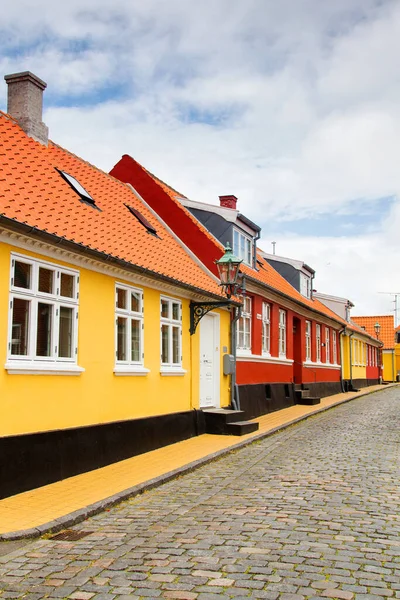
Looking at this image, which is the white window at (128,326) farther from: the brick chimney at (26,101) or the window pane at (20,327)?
the brick chimney at (26,101)

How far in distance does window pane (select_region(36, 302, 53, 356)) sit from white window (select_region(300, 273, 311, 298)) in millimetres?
19221

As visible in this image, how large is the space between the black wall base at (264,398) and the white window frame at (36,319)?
28.0ft

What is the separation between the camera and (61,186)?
11758 millimetres

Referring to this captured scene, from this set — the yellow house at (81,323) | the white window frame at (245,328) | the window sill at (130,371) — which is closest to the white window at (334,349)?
the white window frame at (245,328)

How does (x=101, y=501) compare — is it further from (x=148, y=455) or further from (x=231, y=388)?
(x=231, y=388)

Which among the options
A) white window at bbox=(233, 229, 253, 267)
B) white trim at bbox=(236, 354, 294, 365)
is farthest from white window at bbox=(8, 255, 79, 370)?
white window at bbox=(233, 229, 253, 267)

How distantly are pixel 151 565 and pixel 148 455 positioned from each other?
5.84 metres

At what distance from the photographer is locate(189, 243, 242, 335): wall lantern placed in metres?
13.6

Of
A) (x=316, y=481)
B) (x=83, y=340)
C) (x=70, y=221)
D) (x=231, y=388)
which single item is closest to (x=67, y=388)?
(x=83, y=340)

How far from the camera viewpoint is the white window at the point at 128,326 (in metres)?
10.7

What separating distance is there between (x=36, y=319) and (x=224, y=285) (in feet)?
20.3

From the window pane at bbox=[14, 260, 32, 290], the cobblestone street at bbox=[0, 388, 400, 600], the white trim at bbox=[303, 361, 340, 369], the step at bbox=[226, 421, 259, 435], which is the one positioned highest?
the window pane at bbox=[14, 260, 32, 290]

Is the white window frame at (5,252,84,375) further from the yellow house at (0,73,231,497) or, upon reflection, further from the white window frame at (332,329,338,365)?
the white window frame at (332,329,338,365)

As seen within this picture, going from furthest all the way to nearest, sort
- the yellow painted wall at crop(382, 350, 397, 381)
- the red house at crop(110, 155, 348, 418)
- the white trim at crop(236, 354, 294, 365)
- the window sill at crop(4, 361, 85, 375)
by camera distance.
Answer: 1. the yellow painted wall at crop(382, 350, 397, 381)
2. the white trim at crop(236, 354, 294, 365)
3. the red house at crop(110, 155, 348, 418)
4. the window sill at crop(4, 361, 85, 375)
